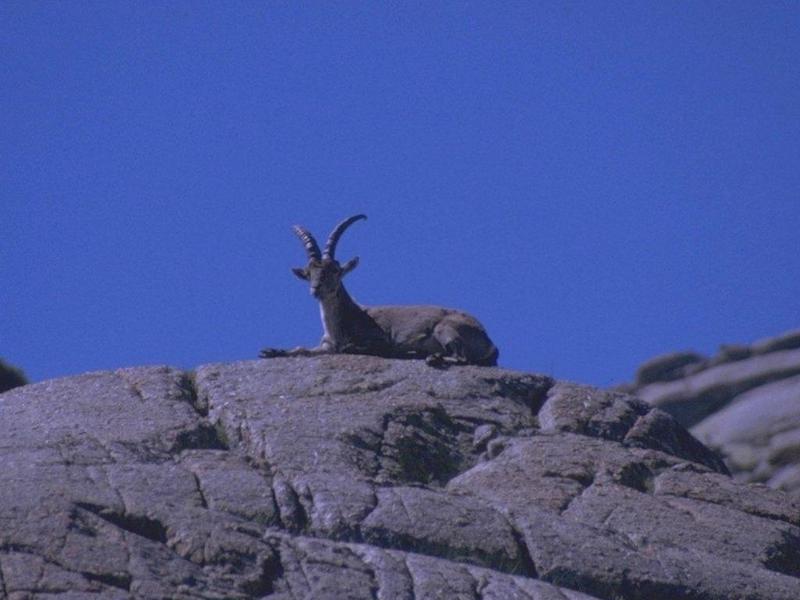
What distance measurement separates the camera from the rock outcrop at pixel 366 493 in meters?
12.6

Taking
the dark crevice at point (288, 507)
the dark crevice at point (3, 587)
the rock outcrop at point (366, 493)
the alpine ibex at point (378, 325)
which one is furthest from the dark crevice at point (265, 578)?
the alpine ibex at point (378, 325)

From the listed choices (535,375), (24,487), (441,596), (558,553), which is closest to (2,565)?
(24,487)

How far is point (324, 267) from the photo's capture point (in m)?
23.2

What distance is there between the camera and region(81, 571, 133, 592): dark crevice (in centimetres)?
1205

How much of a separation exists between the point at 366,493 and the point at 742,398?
4129 cm

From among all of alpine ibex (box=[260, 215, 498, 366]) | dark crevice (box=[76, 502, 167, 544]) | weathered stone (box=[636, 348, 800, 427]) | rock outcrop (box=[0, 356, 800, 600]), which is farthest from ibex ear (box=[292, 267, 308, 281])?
weathered stone (box=[636, 348, 800, 427])

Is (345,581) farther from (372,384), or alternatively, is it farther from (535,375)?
(535,375)

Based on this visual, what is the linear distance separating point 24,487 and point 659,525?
5791mm

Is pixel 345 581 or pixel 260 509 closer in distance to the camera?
pixel 345 581

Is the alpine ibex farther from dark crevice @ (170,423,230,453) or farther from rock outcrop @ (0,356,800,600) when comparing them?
dark crevice @ (170,423,230,453)

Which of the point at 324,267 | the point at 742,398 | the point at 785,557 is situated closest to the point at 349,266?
the point at 324,267

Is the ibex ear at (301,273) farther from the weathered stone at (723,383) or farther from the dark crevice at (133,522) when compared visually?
the weathered stone at (723,383)

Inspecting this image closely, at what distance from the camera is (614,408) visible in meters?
18.0

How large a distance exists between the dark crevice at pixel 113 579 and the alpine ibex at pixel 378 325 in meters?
9.04
